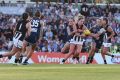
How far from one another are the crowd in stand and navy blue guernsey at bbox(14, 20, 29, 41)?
425 centimetres

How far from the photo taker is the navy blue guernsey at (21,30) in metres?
22.5

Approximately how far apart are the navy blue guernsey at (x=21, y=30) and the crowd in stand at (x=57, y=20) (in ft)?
14.0

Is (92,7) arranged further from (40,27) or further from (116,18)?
(40,27)

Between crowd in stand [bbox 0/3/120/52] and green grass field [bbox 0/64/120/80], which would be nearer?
green grass field [bbox 0/64/120/80]

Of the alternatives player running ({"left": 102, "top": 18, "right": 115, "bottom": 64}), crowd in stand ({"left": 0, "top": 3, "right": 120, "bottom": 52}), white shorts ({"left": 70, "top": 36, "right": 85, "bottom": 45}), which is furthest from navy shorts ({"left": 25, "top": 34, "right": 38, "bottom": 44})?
player running ({"left": 102, "top": 18, "right": 115, "bottom": 64})

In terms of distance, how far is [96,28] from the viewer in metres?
27.3

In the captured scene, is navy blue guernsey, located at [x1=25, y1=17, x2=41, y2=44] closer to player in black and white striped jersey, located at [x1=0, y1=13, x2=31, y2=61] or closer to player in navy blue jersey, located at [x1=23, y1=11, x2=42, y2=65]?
player in navy blue jersey, located at [x1=23, y1=11, x2=42, y2=65]

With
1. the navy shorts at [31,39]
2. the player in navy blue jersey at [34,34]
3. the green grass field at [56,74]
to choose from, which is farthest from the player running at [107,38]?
the green grass field at [56,74]

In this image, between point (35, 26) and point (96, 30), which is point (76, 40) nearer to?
point (96, 30)

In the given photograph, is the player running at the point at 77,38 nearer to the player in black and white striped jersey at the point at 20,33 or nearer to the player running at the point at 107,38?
the player running at the point at 107,38

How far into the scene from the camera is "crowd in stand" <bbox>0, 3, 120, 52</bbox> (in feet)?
91.2

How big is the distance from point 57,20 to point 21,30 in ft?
25.6

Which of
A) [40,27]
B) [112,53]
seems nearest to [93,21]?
[112,53]

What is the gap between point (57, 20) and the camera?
1189 inches
